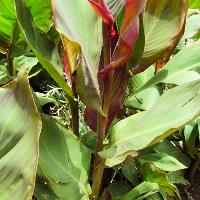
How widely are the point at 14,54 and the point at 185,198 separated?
744 mm

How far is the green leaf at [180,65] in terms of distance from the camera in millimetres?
1138

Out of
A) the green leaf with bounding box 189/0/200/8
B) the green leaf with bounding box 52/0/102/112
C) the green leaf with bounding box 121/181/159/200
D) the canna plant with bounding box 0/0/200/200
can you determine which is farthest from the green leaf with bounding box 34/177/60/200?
the green leaf with bounding box 189/0/200/8

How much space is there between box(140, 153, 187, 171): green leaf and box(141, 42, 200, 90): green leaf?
0.81 feet

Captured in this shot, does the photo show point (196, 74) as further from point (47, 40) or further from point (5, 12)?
point (5, 12)

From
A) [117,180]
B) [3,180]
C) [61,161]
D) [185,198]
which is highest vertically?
[3,180]

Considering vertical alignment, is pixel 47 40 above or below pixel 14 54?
above

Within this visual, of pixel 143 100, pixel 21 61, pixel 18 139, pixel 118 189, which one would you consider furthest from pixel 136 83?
pixel 18 139

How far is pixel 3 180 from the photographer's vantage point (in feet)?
2.68

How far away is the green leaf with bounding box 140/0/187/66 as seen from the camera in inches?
39.4

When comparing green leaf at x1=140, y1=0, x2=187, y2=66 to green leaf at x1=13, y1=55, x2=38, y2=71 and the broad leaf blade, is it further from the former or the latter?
green leaf at x1=13, y1=55, x2=38, y2=71

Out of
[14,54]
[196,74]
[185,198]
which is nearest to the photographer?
[196,74]

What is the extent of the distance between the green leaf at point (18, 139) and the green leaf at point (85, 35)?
14 cm

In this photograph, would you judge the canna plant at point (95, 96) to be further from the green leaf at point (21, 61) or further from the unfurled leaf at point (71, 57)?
the green leaf at point (21, 61)

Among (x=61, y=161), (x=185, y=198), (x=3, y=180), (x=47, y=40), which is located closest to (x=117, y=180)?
(x=185, y=198)
